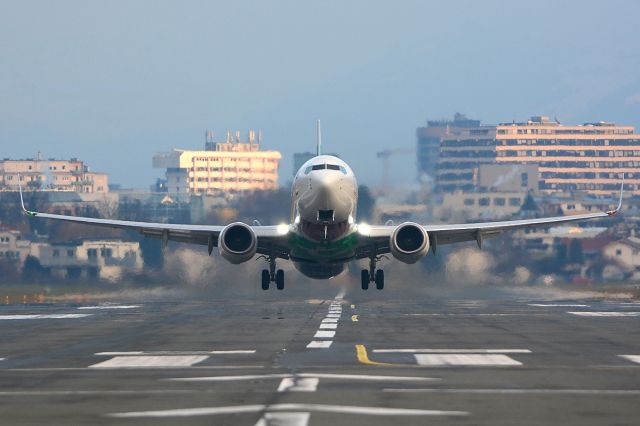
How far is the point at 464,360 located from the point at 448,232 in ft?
88.0

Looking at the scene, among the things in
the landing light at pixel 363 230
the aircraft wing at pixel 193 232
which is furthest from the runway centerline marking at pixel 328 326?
the aircraft wing at pixel 193 232

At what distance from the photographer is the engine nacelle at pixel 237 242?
4562cm

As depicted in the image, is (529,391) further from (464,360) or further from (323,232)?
(323,232)

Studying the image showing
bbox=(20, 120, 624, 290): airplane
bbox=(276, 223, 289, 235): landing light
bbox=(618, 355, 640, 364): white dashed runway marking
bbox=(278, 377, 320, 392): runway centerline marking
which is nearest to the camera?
bbox=(278, 377, 320, 392): runway centerline marking

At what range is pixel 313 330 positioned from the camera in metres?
36.9

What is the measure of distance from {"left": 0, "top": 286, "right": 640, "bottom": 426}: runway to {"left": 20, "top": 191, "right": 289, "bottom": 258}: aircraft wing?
15.7 feet

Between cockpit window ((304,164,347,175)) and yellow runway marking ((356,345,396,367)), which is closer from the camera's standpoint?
yellow runway marking ((356,345,396,367))

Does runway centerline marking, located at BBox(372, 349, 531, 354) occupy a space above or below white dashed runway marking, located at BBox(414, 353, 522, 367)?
below

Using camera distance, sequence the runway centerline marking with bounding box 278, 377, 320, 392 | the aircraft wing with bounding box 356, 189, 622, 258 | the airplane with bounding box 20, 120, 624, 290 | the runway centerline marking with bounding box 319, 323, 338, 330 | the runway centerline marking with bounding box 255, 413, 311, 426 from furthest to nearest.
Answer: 1. the aircraft wing with bounding box 356, 189, 622, 258
2. the airplane with bounding box 20, 120, 624, 290
3. the runway centerline marking with bounding box 319, 323, 338, 330
4. the runway centerline marking with bounding box 278, 377, 320, 392
5. the runway centerline marking with bounding box 255, 413, 311, 426

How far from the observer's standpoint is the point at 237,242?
45875 millimetres

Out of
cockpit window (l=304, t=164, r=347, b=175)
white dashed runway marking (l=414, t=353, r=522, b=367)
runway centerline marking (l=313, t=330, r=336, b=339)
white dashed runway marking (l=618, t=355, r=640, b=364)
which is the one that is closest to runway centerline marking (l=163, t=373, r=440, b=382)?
white dashed runway marking (l=414, t=353, r=522, b=367)

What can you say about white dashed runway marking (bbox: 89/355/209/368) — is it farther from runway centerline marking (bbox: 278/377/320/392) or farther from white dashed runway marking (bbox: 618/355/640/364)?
white dashed runway marking (bbox: 618/355/640/364)

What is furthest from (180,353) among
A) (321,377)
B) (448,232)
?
(448,232)

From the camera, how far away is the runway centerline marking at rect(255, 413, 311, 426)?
48.2 feet
